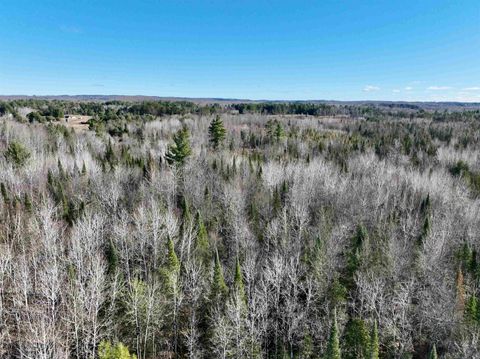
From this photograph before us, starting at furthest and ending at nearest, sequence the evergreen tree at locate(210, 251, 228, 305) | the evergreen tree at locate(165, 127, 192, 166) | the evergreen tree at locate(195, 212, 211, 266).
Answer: the evergreen tree at locate(165, 127, 192, 166) → the evergreen tree at locate(195, 212, 211, 266) → the evergreen tree at locate(210, 251, 228, 305)

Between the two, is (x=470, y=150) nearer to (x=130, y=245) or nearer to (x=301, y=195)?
(x=301, y=195)

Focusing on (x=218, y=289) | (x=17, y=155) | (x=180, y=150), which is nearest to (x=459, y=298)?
(x=218, y=289)

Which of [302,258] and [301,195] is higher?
A: [301,195]

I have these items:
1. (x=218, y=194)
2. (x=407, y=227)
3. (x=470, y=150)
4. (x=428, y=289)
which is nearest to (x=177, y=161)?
(x=218, y=194)

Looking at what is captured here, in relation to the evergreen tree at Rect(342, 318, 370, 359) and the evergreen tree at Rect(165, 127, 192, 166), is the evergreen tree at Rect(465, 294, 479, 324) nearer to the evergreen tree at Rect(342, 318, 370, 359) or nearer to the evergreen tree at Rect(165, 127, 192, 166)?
the evergreen tree at Rect(342, 318, 370, 359)

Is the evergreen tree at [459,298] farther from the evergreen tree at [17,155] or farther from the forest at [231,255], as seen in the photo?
the evergreen tree at [17,155]

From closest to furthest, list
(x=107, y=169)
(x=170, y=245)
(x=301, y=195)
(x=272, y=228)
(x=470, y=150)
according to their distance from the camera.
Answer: (x=170, y=245) < (x=272, y=228) < (x=301, y=195) < (x=107, y=169) < (x=470, y=150)

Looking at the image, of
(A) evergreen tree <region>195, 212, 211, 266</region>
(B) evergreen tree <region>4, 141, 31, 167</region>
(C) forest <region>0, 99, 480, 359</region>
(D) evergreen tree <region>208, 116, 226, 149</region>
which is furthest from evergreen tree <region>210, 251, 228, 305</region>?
(D) evergreen tree <region>208, 116, 226, 149</region>

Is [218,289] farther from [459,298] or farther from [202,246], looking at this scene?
[459,298]

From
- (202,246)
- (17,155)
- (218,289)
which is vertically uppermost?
(17,155)
